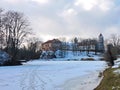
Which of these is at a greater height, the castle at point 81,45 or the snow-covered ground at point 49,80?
the castle at point 81,45

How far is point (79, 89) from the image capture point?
57.3ft

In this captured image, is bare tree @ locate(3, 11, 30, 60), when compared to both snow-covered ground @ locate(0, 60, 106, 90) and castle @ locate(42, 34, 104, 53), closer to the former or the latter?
snow-covered ground @ locate(0, 60, 106, 90)

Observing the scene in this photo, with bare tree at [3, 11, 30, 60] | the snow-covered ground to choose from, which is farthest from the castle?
the snow-covered ground

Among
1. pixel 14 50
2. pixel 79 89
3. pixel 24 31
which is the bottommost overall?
pixel 79 89

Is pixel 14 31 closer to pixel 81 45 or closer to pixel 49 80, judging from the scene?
pixel 49 80

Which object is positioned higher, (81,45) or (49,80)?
(81,45)

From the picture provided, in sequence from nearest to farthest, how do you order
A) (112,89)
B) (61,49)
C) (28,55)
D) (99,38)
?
(112,89), (28,55), (61,49), (99,38)

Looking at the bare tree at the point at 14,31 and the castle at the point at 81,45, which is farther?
the castle at the point at 81,45

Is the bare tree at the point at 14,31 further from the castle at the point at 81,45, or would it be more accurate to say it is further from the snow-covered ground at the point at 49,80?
the castle at the point at 81,45

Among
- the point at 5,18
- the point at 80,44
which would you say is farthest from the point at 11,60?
the point at 80,44

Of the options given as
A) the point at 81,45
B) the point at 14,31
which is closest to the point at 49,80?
the point at 14,31

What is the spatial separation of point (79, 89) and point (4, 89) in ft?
15.2

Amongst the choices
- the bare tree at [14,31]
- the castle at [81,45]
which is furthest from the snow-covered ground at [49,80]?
the castle at [81,45]

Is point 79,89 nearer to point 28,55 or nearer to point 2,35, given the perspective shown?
point 2,35
